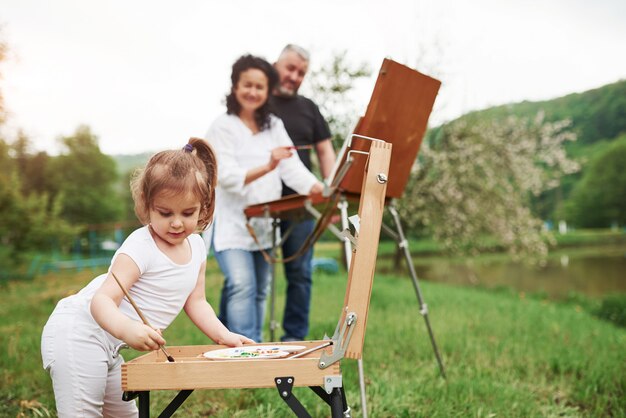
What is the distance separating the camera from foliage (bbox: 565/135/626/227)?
54688 millimetres

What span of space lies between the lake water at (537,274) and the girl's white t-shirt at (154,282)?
1401 cm

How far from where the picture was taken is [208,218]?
2.30 meters

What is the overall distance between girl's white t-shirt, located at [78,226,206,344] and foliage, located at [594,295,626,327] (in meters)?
8.73

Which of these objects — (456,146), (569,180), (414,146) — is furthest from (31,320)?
(569,180)

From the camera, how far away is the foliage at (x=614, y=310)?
9344 mm

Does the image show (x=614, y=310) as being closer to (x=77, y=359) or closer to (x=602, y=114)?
(x=77, y=359)

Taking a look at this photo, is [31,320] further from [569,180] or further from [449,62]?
[569,180]

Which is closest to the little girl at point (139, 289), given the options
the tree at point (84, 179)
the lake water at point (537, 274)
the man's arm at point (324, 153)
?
the man's arm at point (324, 153)

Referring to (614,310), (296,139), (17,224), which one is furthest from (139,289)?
(17,224)

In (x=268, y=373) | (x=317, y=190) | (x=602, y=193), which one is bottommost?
(x=268, y=373)

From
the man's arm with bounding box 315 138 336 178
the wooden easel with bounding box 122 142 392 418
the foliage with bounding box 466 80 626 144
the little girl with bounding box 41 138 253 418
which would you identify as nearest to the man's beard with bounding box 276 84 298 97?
the man's arm with bounding box 315 138 336 178

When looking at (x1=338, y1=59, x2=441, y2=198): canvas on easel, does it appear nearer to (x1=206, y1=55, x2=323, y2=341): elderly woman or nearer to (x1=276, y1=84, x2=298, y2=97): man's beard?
(x1=206, y1=55, x2=323, y2=341): elderly woman

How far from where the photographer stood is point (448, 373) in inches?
159

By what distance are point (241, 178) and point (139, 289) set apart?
68.0 inches
